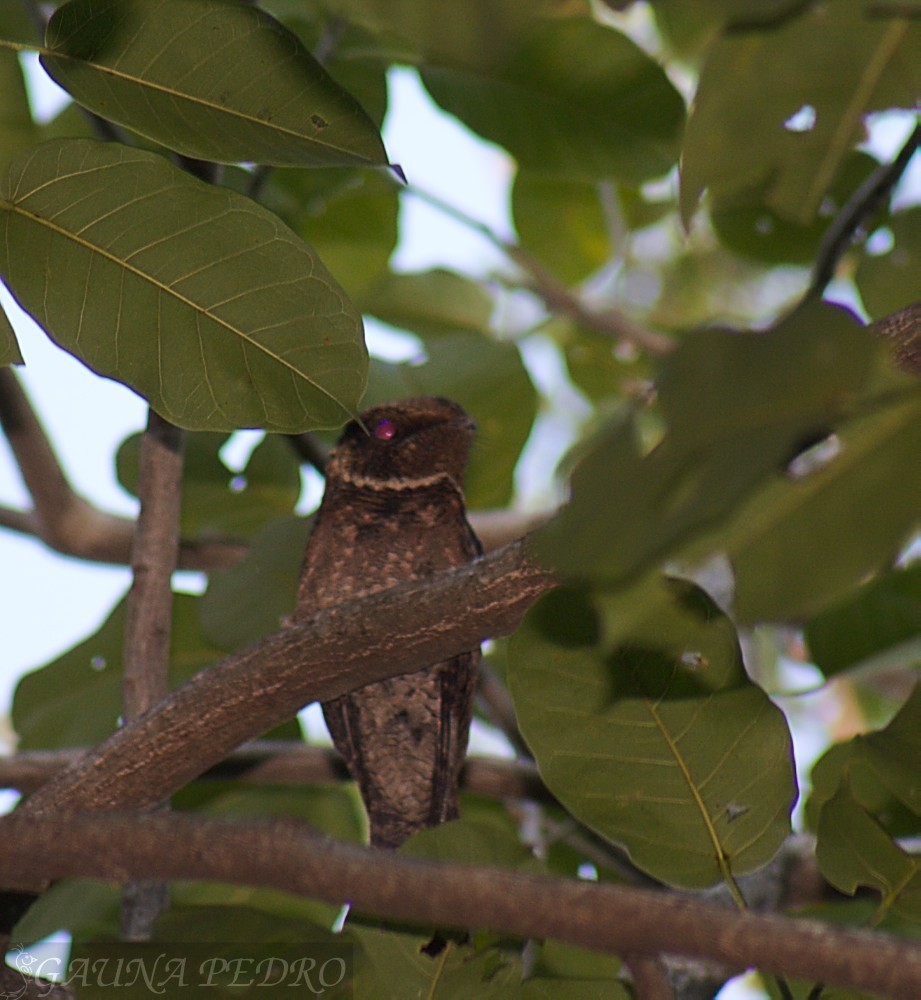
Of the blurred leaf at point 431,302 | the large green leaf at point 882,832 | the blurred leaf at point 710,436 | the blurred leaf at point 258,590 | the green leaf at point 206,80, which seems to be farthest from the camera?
the blurred leaf at point 431,302

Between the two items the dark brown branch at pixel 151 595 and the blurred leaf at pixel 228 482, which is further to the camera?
the blurred leaf at pixel 228 482

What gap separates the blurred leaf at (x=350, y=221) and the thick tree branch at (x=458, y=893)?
7.81ft

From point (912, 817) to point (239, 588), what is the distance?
1.54m

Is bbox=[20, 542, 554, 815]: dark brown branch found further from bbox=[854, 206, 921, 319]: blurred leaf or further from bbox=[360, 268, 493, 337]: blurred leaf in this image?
bbox=[360, 268, 493, 337]: blurred leaf

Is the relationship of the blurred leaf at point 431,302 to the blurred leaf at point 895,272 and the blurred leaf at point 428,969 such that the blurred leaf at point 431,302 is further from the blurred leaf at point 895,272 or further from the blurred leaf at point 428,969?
the blurred leaf at point 428,969

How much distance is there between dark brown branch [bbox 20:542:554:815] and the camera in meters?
1.62

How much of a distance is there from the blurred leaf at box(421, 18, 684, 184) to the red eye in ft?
2.23

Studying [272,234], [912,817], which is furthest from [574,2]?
[912,817]

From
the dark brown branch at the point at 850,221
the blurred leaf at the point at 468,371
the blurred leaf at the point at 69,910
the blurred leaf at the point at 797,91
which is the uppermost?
the blurred leaf at the point at 797,91

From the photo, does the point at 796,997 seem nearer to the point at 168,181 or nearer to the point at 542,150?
the point at 168,181

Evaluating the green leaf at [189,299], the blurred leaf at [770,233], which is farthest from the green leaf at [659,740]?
the blurred leaf at [770,233]

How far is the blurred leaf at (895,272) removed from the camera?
2.65 meters

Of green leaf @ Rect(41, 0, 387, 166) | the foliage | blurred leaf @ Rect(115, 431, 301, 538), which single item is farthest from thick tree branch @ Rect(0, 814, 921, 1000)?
blurred leaf @ Rect(115, 431, 301, 538)

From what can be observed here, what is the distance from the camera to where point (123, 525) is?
321 centimetres
